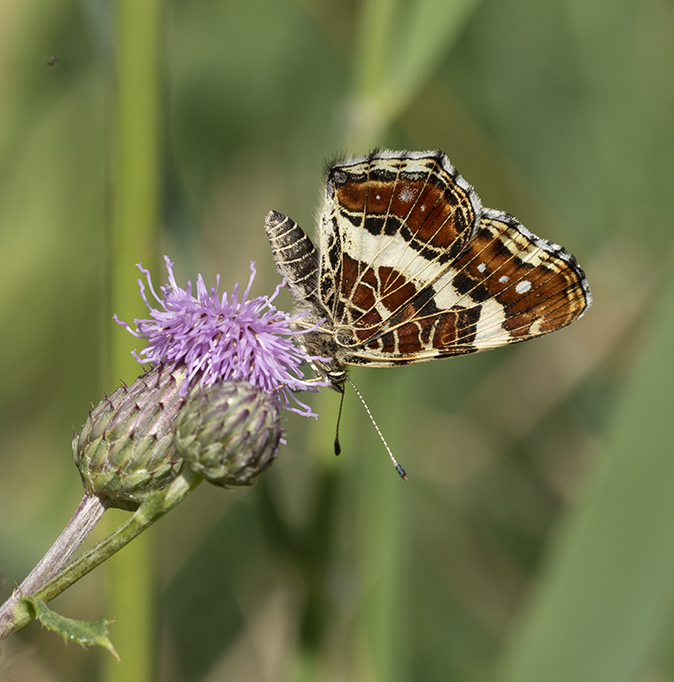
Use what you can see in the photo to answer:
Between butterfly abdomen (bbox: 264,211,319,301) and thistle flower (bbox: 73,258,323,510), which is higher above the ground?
butterfly abdomen (bbox: 264,211,319,301)

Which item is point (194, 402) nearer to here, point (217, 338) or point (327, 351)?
point (217, 338)

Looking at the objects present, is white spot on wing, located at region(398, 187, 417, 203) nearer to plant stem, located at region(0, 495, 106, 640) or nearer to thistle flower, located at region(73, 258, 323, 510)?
thistle flower, located at region(73, 258, 323, 510)

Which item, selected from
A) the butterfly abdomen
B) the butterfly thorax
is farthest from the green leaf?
the butterfly abdomen

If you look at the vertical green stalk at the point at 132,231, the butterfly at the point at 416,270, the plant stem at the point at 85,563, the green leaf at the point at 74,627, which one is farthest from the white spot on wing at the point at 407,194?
the green leaf at the point at 74,627

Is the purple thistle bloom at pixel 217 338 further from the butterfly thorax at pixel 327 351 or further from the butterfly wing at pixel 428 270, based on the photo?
the butterfly wing at pixel 428 270

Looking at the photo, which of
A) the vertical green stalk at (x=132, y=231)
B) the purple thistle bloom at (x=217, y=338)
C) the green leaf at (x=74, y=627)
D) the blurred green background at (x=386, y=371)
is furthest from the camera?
the blurred green background at (x=386, y=371)
